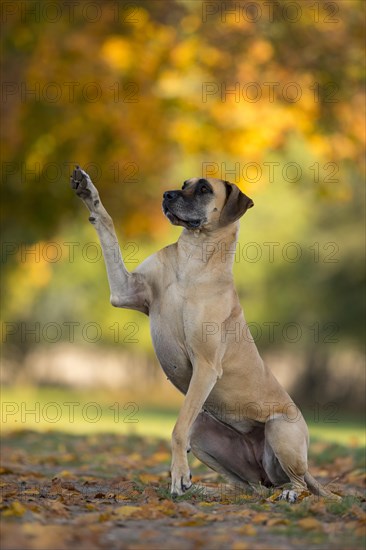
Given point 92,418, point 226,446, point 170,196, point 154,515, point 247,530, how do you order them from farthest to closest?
point 92,418, point 226,446, point 170,196, point 154,515, point 247,530

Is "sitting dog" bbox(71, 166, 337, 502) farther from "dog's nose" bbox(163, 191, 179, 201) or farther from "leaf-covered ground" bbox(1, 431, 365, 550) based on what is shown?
"leaf-covered ground" bbox(1, 431, 365, 550)

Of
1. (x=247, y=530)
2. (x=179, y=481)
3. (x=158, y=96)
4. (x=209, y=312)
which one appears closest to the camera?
(x=247, y=530)

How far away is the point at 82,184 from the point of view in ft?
21.6

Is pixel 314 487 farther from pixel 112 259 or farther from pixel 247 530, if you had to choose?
pixel 112 259

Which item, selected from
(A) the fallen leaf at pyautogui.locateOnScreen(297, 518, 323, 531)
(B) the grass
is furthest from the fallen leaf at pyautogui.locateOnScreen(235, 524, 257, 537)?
(B) the grass

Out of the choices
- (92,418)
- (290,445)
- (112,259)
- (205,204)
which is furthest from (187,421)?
(92,418)

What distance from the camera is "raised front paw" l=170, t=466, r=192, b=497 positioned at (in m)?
6.07

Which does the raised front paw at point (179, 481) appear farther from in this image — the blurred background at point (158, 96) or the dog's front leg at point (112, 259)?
the blurred background at point (158, 96)

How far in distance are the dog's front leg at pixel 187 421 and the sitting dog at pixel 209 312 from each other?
6 cm

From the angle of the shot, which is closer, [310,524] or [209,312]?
[310,524]

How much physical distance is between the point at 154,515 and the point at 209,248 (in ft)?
6.74

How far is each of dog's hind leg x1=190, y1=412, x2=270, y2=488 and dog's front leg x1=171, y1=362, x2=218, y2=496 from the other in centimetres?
71

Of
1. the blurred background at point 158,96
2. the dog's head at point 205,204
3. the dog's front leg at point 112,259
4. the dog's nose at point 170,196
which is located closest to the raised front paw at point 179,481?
the dog's front leg at point 112,259

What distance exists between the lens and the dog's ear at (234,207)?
662cm
